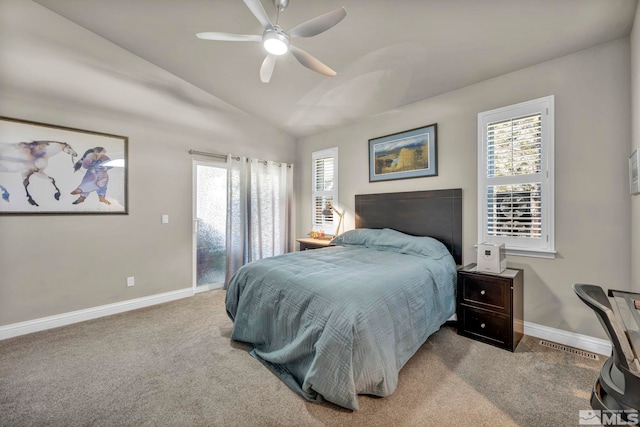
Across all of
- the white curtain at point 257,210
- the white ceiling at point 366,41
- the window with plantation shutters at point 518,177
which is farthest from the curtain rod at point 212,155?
the window with plantation shutters at point 518,177

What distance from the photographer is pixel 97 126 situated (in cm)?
315

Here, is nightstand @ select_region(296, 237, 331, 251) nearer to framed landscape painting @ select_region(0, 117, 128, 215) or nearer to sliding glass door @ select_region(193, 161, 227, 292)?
sliding glass door @ select_region(193, 161, 227, 292)

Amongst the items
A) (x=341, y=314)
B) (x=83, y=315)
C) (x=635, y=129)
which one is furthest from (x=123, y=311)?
(x=635, y=129)

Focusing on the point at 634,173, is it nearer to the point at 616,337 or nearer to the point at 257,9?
the point at 616,337

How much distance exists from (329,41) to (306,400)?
3.07 metres

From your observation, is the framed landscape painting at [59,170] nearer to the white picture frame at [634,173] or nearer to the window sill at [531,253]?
the window sill at [531,253]

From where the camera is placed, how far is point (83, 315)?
9.99 feet

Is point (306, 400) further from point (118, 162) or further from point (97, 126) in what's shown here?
point (97, 126)

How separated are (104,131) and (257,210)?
225 centimetres

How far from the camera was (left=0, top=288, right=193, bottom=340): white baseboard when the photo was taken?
267 centimetres

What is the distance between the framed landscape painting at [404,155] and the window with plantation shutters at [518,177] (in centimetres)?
58

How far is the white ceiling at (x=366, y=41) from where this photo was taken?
2076 mm

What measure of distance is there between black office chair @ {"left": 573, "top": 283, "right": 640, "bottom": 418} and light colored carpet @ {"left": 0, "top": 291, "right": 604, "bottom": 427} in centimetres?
77

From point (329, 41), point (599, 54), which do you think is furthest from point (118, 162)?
point (599, 54)
